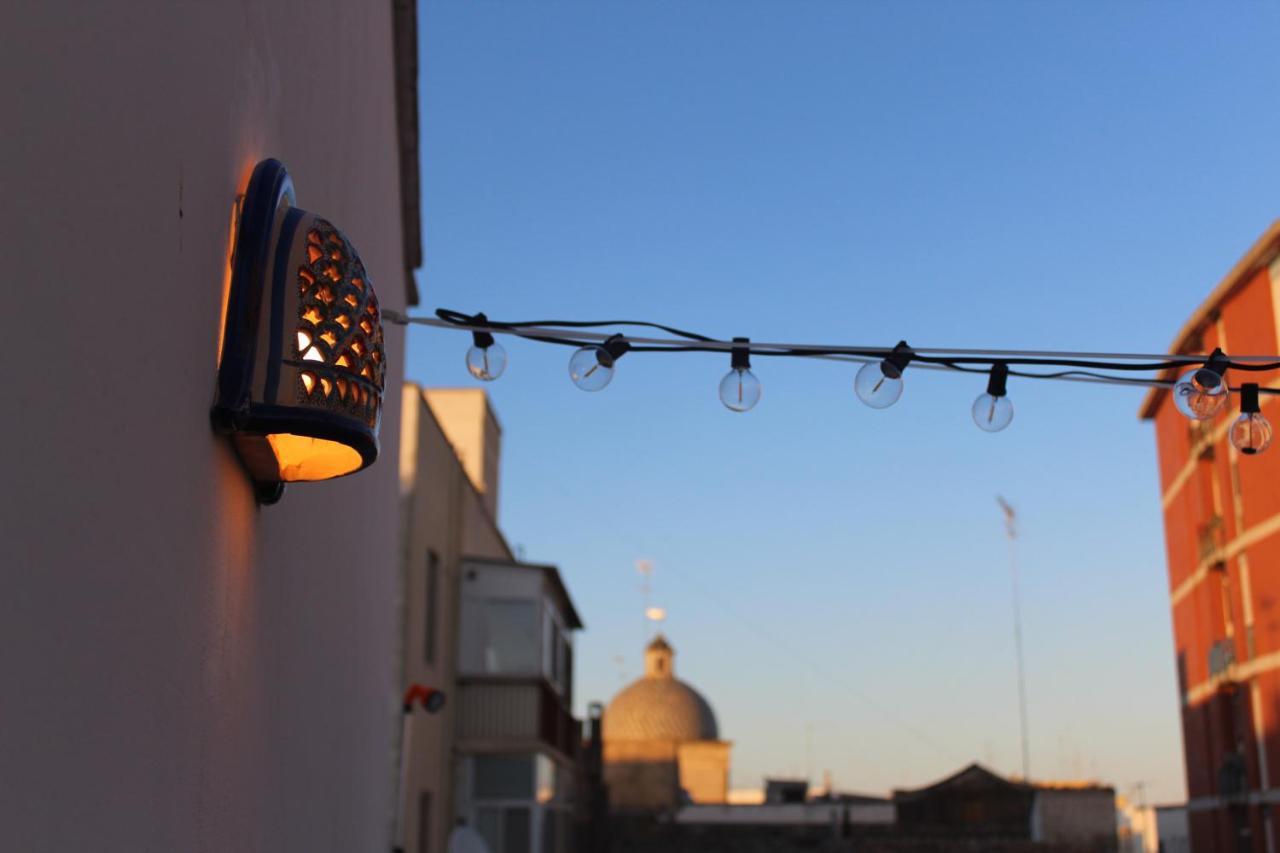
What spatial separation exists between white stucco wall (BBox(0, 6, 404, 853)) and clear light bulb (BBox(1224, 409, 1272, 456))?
403 cm

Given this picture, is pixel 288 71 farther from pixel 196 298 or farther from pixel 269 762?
pixel 269 762

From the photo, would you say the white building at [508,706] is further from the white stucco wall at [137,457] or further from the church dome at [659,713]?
the church dome at [659,713]

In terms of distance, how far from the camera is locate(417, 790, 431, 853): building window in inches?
705

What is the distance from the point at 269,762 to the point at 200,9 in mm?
2362

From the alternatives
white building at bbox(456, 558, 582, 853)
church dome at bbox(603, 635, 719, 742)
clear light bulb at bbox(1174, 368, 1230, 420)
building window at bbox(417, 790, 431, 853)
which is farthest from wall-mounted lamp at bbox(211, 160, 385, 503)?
church dome at bbox(603, 635, 719, 742)

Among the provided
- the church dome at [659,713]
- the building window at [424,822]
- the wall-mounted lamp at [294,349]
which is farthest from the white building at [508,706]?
the church dome at [659,713]

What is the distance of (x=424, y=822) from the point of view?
18266mm

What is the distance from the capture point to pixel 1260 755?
2652 cm

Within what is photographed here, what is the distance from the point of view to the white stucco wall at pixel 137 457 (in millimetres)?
2240

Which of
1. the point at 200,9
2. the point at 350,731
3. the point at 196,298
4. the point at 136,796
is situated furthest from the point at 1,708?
the point at 350,731

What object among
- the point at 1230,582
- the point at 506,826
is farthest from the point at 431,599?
the point at 1230,582

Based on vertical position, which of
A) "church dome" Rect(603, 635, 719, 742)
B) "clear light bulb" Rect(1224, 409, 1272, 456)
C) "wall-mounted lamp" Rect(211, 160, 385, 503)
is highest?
"church dome" Rect(603, 635, 719, 742)

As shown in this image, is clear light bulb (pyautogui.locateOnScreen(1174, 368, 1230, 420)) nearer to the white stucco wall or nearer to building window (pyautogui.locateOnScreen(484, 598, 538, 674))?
the white stucco wall

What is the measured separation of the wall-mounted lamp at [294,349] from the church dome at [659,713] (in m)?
65.6
